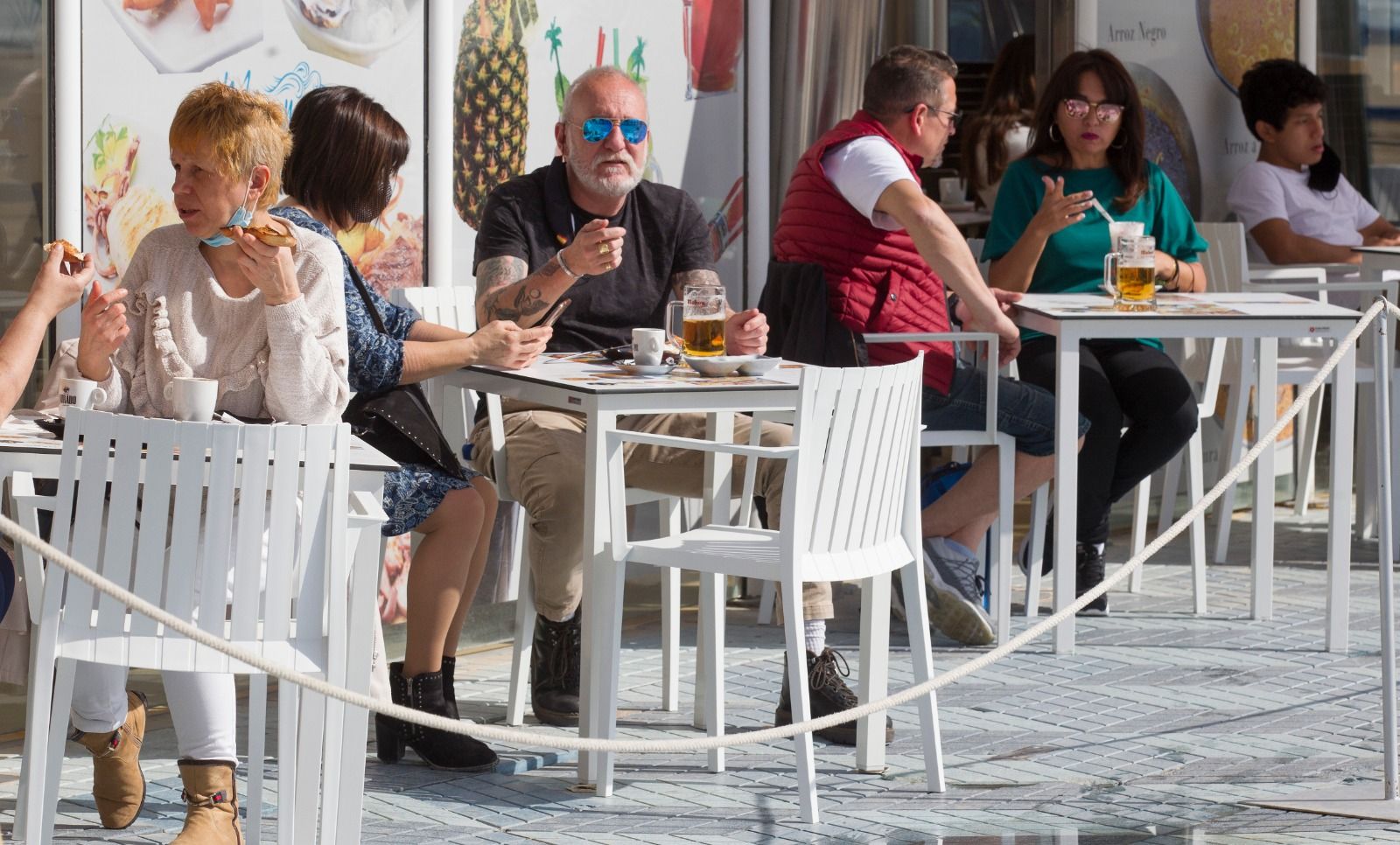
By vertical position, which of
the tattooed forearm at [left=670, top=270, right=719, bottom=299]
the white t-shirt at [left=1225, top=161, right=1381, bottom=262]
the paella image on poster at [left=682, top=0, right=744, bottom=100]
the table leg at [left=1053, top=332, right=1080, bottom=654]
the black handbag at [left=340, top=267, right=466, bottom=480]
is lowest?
the table leg at [left=1053, top=332, right=1080, bottom=654]

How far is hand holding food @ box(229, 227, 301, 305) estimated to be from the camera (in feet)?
11.5

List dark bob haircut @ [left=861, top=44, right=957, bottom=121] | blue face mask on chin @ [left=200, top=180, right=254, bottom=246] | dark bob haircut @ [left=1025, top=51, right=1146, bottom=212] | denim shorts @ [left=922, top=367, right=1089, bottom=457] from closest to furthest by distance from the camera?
blue face mask on chin @ [left=200, top=180, right=254, bottom=246] → dark bob haircut @ [left=861, top=44, right=957, bottom=121] → denim shorts @ [left=922, top=367, right=1089, bottom=457] → dark bob haircut @ [left=1025, top=51, right=1146, bottom=212]

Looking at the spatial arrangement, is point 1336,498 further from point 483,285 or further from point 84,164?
point 84,164

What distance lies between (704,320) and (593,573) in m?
0.66

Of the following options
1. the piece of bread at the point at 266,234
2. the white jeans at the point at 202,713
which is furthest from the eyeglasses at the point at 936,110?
the white jeans at the point at 202,713

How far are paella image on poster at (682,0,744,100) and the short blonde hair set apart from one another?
271cm

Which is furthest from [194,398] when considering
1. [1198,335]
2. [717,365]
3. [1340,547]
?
[1340,547]

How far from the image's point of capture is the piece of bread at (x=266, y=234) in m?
3.56

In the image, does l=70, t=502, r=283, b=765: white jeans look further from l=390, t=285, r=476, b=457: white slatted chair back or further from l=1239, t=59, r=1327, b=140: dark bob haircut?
l=1239, t=59, r=1327, b=140: dark bob haircut

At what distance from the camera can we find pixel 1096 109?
6102 mm

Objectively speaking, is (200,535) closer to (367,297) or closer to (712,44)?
(367,297)

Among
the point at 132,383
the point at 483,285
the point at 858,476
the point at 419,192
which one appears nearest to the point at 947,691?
the point at 858,476

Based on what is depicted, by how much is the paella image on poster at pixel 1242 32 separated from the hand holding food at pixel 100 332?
5447mm

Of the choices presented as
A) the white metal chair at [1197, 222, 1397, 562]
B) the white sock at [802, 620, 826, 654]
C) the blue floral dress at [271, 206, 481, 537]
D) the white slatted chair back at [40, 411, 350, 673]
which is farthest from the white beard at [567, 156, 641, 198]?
the white metal chair at [1197, 222, 1397, 562]
